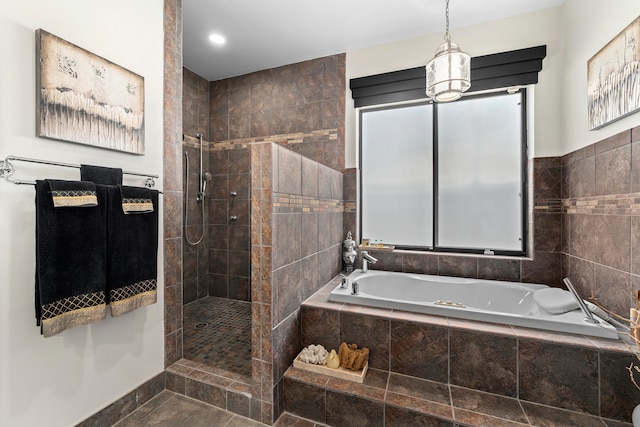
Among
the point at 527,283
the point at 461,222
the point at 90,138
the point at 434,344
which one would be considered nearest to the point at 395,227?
the point at 461,222

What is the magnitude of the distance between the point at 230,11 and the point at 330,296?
2.44 metres

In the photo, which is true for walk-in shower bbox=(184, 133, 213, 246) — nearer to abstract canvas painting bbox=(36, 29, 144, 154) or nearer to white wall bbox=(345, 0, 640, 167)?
abstract canvas painting bbox=(36, 29, 144, 154)

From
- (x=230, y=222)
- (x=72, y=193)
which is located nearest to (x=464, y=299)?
(x=230, y=222)

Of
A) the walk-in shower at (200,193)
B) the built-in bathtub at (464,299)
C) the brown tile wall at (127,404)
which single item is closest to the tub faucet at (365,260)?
the built-in bathtub at (464,299)

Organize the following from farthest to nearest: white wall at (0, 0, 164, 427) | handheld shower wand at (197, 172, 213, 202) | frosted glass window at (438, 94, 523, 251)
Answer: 1. handheld shower wand at (197, 172, 213, 202)
2. frosted glass window at (438, 94, 523, 251)
3. white wall at (0, 0, 164, 427)

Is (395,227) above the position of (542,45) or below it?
below

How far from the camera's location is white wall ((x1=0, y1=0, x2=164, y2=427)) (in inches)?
44.6

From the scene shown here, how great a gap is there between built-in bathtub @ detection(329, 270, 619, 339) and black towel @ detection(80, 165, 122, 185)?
1.53m

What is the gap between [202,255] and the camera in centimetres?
334

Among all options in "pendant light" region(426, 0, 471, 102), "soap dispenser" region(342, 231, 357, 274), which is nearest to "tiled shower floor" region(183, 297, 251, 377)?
"soap dispenser" region(342, 231, 357, 274)

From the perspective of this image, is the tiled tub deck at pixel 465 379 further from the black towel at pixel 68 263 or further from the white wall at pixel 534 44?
the white wall at pixel 534 44

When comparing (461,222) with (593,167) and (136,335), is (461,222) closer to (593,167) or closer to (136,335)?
Answer: (593,167)

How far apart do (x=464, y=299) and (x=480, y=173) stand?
1188 mm

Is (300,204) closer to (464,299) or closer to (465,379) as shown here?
(465,379)
